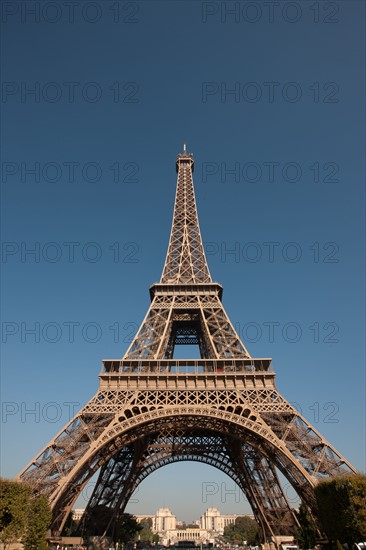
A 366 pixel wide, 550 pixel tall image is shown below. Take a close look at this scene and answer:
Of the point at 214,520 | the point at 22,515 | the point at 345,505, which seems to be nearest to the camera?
the point at 345,505

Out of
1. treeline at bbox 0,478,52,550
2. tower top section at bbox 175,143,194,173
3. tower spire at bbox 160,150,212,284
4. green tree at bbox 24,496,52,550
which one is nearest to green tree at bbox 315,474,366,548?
Result: green tree at bbox 24,496,52,550

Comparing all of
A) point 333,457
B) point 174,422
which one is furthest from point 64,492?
point 333,457

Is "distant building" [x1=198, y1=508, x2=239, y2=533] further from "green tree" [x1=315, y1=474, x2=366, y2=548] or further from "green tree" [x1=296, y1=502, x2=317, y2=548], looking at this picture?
"green tree" [x1=315, y1=474, x2=366, y2=548]

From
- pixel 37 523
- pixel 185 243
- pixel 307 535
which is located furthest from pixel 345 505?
pixel 185 243

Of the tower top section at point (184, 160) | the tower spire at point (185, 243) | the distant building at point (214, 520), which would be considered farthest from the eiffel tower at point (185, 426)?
the distant building at point (214, 520)

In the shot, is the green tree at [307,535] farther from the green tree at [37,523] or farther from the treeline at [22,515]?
the treeline at [22,515]

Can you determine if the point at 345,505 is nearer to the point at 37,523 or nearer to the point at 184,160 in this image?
the point at 37,523
